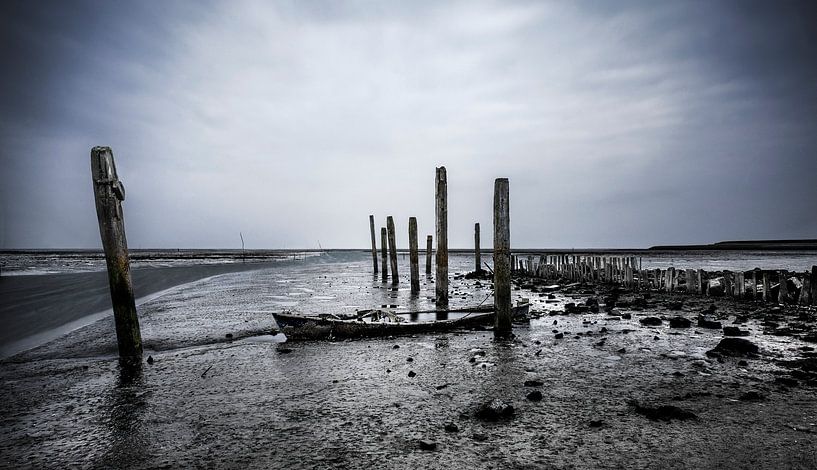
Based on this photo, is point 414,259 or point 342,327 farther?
point 414,259

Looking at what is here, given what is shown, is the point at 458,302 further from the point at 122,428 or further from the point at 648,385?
the point at 122,428

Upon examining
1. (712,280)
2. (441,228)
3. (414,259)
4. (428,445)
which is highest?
(441,228)

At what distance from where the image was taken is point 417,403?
16.4 feet

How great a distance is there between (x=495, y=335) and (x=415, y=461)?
5.96 metres

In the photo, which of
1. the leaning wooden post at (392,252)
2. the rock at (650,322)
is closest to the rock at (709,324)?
the rock at (650,322)

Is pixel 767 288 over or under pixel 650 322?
over

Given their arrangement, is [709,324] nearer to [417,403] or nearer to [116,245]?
[417,403]

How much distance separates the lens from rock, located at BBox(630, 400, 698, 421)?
14.4 ft

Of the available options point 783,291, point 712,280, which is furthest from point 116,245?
point 712,280

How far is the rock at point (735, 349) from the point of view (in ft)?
23.2

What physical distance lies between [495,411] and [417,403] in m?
0.99

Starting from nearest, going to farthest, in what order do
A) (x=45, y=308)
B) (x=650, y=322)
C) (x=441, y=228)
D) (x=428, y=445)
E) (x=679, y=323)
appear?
1. (x=428, y=445)
2. (x=679, y=323)
3. (x=650, y=322)
4. (x=441, y=228)
5. (x=45, y=308)

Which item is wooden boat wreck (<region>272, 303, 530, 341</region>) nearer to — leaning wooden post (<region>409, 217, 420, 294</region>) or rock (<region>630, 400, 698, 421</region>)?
rock (<region>630, 400, 698, 421</region>)

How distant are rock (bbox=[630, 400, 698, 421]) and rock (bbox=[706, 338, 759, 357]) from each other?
3319 millimetres
